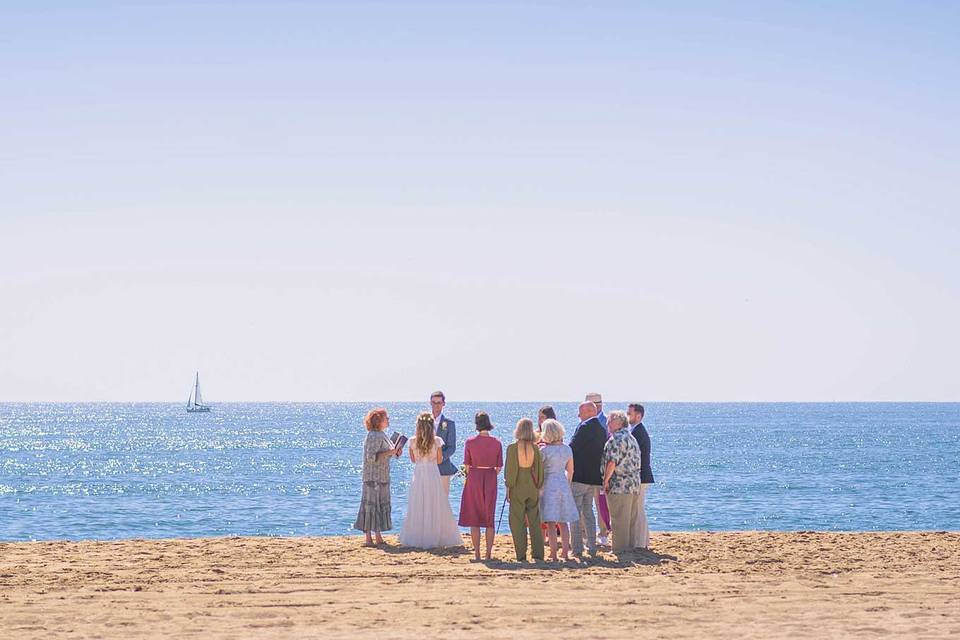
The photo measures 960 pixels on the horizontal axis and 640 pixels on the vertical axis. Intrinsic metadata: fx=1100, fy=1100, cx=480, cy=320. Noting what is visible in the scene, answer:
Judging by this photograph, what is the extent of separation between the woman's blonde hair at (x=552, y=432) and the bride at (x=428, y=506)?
152 centimetres

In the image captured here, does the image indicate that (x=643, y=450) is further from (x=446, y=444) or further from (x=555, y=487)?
(x=446, y=444)

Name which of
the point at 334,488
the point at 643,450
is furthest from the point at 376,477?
the point at 334,488

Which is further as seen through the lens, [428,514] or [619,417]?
[428,514]

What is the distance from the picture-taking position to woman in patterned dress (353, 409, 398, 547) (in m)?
14.8

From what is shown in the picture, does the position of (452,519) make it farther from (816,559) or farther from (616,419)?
(816,559)

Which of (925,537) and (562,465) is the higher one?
(562,465)

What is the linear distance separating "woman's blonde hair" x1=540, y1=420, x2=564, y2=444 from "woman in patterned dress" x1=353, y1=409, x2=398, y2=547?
228 cm

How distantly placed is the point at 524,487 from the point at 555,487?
0.40 metres

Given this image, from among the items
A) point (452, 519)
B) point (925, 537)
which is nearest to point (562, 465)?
point (452, 519)

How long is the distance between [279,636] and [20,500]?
135ft

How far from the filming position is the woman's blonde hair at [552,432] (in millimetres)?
13586

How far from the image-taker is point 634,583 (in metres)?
12.2

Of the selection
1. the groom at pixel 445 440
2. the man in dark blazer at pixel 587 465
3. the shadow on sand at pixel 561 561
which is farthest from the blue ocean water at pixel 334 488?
the man in dark blazer at pixel 587 465

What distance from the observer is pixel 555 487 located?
543 inches
